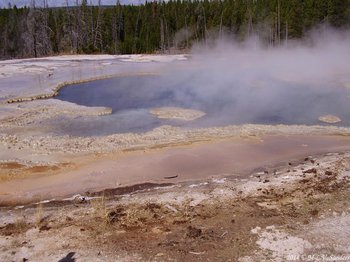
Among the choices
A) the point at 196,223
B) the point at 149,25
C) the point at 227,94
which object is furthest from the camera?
the point at 149,25

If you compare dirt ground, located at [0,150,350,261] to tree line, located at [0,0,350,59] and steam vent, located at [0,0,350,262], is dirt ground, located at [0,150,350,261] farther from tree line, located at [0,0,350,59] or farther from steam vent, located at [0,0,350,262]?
tree line, located at [0,0,350,59]

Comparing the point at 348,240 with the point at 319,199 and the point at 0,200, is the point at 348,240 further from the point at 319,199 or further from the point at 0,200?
the point at 0,200

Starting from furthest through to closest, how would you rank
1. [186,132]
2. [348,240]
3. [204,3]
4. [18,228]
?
[204,3]
[186,132]
[18,228]
[348,240]

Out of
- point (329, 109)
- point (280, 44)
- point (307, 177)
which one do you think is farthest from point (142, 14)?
point (307, 177)

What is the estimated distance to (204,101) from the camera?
15.9 m

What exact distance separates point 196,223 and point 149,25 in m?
39.7

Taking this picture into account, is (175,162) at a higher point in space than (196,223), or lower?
higher

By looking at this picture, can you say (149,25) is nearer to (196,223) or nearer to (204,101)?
(204,101)

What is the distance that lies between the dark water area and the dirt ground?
4.99 m

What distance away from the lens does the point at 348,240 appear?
227 inches

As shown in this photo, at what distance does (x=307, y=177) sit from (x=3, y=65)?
2308 centimetres

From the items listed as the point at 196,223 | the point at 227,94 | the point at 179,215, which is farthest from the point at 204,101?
the point at 196,223

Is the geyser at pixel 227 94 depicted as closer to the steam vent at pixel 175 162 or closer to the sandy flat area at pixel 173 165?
the steam vent at pixel 175 162

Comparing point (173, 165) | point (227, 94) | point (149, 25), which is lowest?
point (173, 165)
